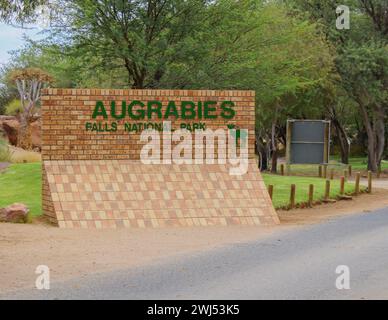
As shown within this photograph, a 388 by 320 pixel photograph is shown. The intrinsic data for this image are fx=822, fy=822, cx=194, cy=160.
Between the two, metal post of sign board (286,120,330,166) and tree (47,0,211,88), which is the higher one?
tree (47,0,211,88)

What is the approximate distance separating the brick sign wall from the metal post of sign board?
1487 cm

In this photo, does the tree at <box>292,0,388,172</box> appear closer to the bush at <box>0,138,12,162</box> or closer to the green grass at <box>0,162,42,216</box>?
the bush at <box>0,138,12,162</box>

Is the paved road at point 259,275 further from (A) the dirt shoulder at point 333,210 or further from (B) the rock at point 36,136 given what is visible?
(B) the rock at point 36,136

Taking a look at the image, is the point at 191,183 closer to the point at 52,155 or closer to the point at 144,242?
the point at 52,155

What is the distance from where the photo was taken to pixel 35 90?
51031mm

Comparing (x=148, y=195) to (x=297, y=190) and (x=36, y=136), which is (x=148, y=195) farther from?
(x=36, y=136)

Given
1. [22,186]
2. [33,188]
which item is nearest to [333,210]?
[33,188]

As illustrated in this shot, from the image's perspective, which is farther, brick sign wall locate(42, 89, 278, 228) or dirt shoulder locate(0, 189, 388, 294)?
brick sign wall locate(42, 89, 278, 228)

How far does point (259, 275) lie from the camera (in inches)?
473

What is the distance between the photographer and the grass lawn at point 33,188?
2343cm

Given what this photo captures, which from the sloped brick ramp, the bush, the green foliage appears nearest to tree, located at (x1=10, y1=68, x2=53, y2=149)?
the green foliage

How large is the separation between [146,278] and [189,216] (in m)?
7.90

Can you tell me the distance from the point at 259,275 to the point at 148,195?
27.5ft

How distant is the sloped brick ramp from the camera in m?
19.2
